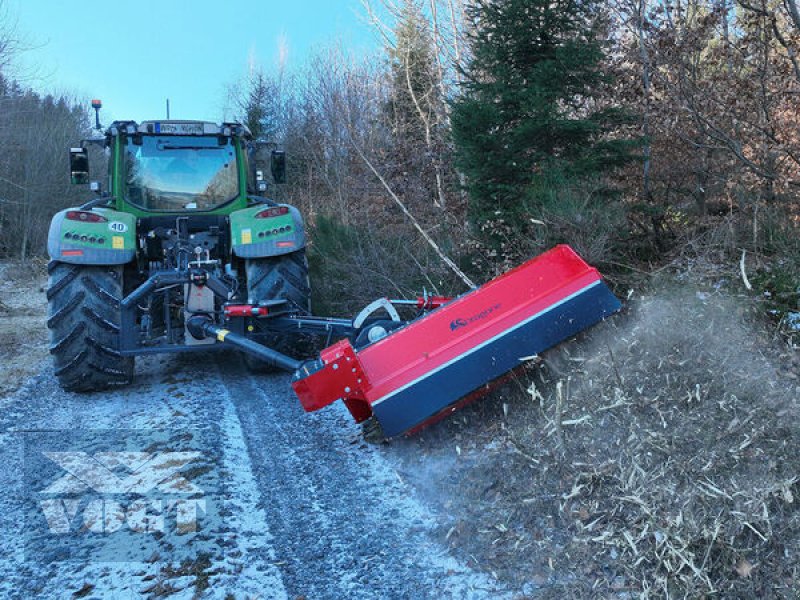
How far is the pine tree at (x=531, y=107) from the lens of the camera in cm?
628

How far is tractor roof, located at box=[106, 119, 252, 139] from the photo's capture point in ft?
20.4

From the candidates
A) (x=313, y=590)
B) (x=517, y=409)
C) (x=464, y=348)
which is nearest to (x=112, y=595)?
(x=313, y=590)

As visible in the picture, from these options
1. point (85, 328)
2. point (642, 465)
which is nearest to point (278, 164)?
point (85, 328)

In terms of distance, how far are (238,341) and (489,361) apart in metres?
1.89

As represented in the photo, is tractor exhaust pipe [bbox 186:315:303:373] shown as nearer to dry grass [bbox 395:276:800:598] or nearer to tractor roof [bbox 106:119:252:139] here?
dry grass [bbox 395:276:800:598]

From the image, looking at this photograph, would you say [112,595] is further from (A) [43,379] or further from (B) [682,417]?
(A) [43,379]

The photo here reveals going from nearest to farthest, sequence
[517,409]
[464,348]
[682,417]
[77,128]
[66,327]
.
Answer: [682,417] < [464,348] < [517,409] < [66,327] < [77,128]

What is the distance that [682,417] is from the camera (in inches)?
127

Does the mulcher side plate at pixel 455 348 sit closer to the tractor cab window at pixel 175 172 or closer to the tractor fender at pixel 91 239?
the tractor fender at pixel 91 239

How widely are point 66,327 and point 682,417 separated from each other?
15.2 feet

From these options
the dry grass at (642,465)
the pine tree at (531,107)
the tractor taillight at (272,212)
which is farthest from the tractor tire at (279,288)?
the dry grass at (642,465)

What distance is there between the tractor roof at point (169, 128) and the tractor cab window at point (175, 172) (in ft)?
0.30

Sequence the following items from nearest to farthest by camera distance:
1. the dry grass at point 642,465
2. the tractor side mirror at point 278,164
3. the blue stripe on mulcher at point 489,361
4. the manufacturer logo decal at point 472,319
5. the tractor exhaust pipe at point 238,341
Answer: the dry grass at point 642,465
the blue stripe on mulcher at point 489,361
the manufacturer logo decal at point 472,319
the tractor exhaust pipe at point 238,341
the tractor side mirror at point 278,164

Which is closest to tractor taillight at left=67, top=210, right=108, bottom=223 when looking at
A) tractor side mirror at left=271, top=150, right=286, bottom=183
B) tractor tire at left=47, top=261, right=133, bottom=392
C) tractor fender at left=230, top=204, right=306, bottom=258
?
tractor tire at left=47, top=261, right=133, bottom=392
